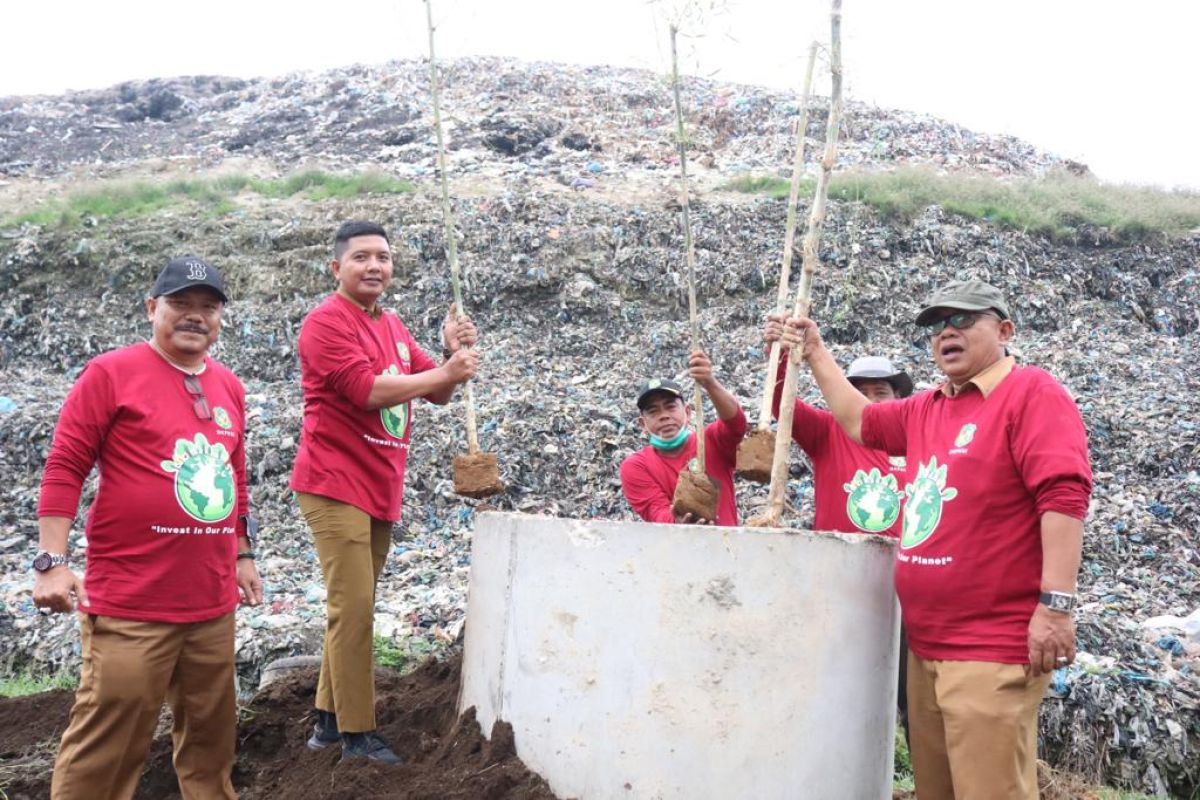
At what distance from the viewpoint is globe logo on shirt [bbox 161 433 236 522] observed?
122 inches

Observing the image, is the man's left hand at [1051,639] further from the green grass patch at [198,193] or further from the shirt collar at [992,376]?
the green grass patch at [198,193]

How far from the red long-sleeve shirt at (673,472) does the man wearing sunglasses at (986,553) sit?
4.25 feet

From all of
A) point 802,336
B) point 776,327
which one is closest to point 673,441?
point 776,327

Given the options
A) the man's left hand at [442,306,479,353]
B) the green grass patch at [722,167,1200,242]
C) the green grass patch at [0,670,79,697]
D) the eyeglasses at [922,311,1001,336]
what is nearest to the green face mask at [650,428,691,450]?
the man's left hand at [442,306,479,353]

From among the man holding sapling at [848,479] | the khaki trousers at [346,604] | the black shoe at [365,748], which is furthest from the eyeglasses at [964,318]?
the black shoe at [365,748]

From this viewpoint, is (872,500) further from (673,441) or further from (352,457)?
(352,457)

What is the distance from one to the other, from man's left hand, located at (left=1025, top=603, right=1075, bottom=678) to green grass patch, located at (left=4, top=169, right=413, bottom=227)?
11662 millimetres

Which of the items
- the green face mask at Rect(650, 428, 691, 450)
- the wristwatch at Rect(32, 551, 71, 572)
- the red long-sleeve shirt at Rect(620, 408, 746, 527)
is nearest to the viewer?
the wristwatch at Rect(32, 551, 71, 572)

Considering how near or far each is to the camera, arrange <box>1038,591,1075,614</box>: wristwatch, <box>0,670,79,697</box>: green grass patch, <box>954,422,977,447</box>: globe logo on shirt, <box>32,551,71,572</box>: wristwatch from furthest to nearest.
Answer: <box>0,670,79,697</box>: green grass patch, <box>32,551,71,572</box>: wristwatch, <box>954,422,977,447</box>: globe logo on shirt, <box>1038,591,1075,614</box>: wristwatch

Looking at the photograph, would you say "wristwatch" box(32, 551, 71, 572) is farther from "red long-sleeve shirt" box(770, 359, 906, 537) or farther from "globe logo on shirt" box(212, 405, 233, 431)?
"red long-sleeve shirt" box(770, 359, 906, 537)

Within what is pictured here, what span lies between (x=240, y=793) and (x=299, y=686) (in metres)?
0.93

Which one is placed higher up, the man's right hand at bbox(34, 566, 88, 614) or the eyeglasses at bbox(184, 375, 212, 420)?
the eyeglasses at bbox(184, 375, 212, 420)

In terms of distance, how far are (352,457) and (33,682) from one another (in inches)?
138

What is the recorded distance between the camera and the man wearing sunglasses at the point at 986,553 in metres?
2.52
